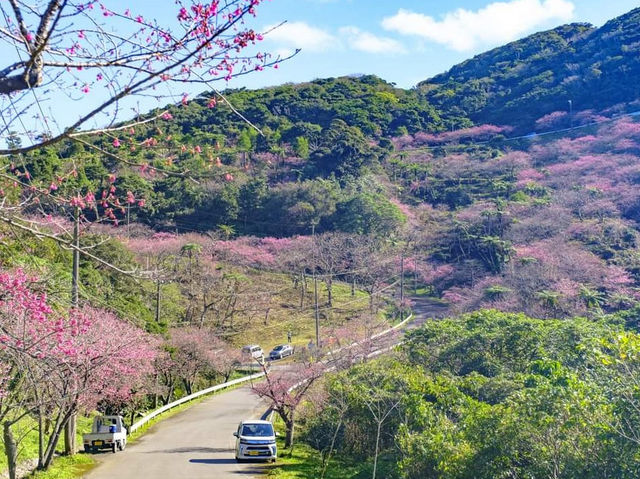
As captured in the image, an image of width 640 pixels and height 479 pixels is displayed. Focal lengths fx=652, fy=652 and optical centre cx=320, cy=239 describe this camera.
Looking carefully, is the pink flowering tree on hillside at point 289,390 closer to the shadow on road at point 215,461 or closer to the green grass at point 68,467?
the shadow on road at point 215,461

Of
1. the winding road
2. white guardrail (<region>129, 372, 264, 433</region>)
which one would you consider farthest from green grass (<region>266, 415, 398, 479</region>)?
white guardrail (<region>129, 372, 264, 433</region>)

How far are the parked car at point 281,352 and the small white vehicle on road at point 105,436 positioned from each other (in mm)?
15557

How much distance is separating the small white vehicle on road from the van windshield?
3775 mm

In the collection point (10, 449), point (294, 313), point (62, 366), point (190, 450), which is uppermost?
point (62, 366)

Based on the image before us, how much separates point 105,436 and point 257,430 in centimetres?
433

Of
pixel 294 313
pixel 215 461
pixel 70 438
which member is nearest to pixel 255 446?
pixel 215 461

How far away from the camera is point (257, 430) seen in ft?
60.7

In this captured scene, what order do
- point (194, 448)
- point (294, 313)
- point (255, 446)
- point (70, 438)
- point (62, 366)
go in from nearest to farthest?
point (62, 366), point (255, 446), point (70, 438), point (194, 448), point (294, 313)

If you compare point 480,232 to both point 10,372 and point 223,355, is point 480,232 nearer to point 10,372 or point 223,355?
point 223,355

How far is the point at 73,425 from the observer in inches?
720

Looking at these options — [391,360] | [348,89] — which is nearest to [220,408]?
[391,360]

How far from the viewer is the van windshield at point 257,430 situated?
60.0ft

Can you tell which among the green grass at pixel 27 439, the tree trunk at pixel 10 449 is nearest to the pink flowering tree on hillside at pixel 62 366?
the tree trunk at pixel 10 449

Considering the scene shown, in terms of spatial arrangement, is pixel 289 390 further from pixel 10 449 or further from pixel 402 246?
pixel 402 246
